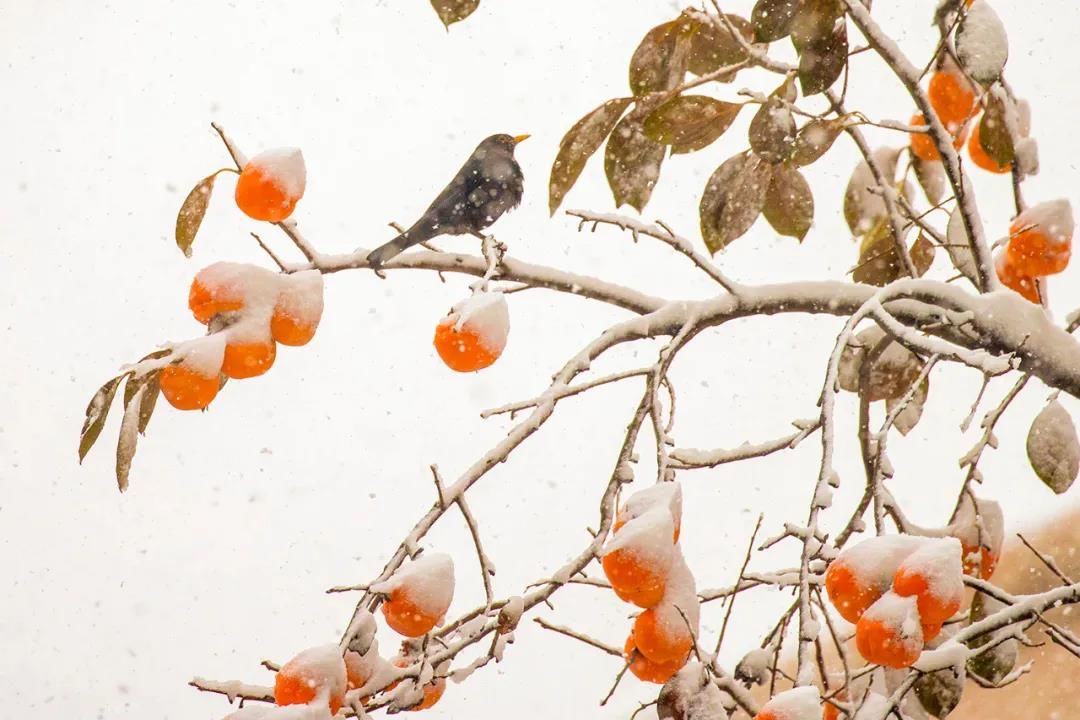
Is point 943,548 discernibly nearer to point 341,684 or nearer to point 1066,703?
point 341,684

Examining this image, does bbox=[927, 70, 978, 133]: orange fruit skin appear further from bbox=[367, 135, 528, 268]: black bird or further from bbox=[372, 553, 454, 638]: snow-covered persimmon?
bbox=[372, 553, 454, 638]: snow-covered persimmon

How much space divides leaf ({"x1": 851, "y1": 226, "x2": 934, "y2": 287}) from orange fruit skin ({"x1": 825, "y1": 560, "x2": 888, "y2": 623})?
15.5 inches

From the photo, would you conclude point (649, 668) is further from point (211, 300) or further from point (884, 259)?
point (884, 259)

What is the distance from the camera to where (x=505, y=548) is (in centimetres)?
106

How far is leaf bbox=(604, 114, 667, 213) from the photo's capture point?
1.99ft

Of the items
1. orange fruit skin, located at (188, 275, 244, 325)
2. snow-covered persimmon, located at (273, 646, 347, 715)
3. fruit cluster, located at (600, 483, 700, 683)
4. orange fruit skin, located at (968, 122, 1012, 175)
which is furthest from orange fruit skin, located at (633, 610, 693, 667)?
orange fruit skin, located at (968, 122, 1012, 175)

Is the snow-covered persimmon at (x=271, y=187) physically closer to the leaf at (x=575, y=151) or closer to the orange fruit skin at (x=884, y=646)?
the leaf at (x=575, y=151)

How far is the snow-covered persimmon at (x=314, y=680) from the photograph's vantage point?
1.27ft

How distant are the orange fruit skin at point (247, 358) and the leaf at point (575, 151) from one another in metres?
0.20

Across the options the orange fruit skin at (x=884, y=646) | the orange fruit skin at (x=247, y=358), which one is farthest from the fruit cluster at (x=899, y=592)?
the orange fruit skin at (x=247, y=358)

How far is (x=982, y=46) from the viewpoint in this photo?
0.50m

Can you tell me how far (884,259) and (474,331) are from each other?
0.43m

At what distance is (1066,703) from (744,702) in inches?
31.3

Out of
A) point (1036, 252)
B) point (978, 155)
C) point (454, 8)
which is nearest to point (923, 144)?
point (978, 155)
